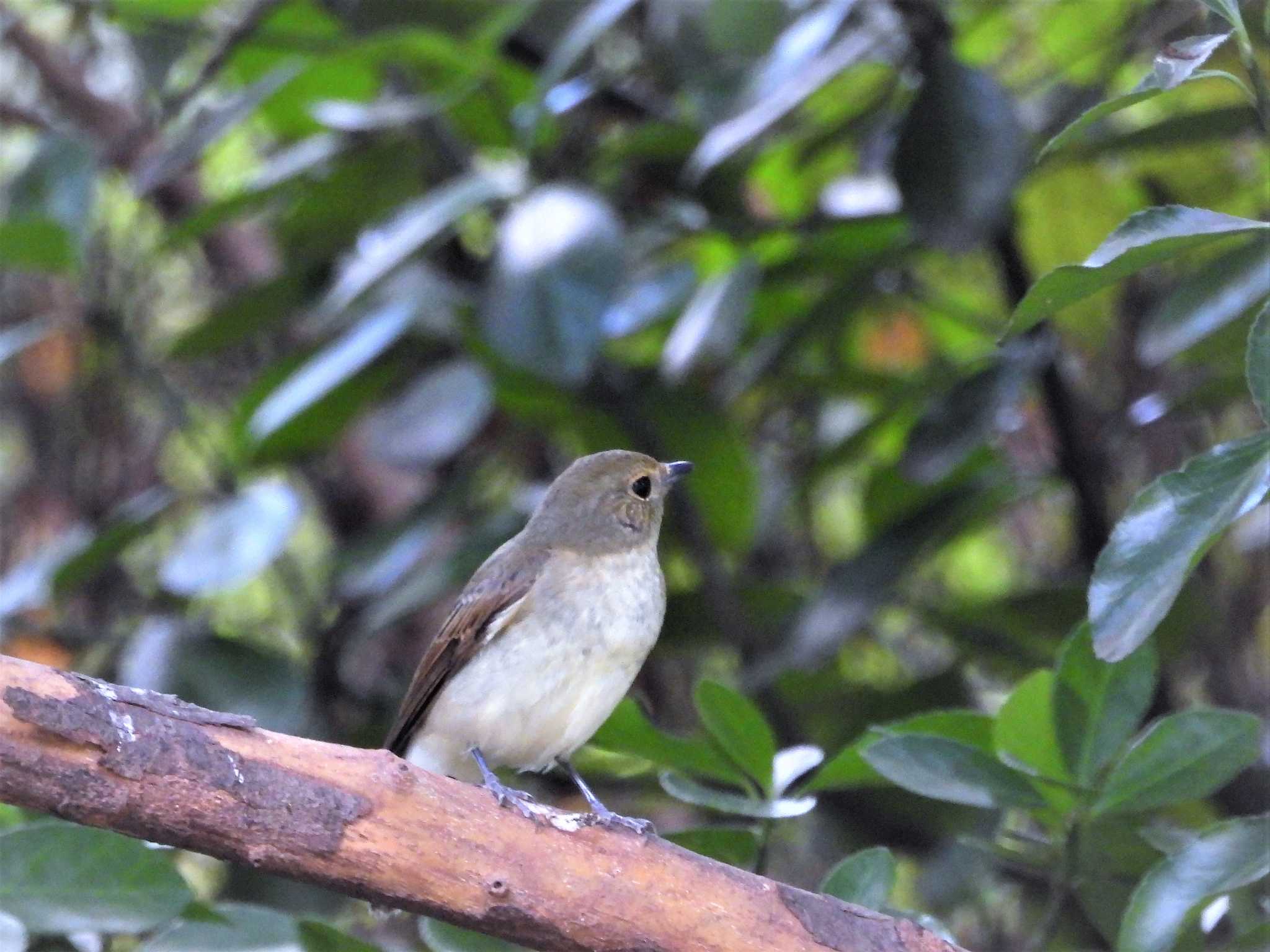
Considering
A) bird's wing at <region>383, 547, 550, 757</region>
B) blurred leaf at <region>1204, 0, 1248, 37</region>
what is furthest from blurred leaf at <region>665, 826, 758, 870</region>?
blurred leaf at <region>1204, 0, 1248, 37</region>

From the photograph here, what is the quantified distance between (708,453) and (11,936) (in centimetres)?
237

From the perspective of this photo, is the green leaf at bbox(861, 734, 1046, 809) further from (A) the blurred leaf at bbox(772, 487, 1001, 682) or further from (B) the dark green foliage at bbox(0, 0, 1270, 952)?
(A) the blurred leaf at bbox(772, 487, 1001, 682)

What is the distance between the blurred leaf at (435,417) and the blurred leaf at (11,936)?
1.78 metres

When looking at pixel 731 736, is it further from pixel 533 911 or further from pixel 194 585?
pixel 194 585

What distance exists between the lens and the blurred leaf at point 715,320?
3625 mm

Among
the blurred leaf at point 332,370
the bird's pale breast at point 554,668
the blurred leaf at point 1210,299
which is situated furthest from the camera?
the blurred leaf at point 332,370

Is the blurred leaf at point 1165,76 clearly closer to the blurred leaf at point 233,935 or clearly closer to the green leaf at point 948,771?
the green leaf at point 948,771

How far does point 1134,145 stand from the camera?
373 cm

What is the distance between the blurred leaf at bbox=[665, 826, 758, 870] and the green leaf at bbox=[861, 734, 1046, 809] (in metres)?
0.30

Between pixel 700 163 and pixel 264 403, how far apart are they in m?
1.39

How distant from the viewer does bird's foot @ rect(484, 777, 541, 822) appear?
7.33ft

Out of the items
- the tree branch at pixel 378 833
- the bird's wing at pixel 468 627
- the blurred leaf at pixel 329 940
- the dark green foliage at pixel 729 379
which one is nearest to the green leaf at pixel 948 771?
the dark green foliage at pixel 729 379

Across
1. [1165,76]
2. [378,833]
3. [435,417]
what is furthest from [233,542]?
[1165,76]

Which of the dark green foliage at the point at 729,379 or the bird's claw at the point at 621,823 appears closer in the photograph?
the bird's claw at the point at 621,823
